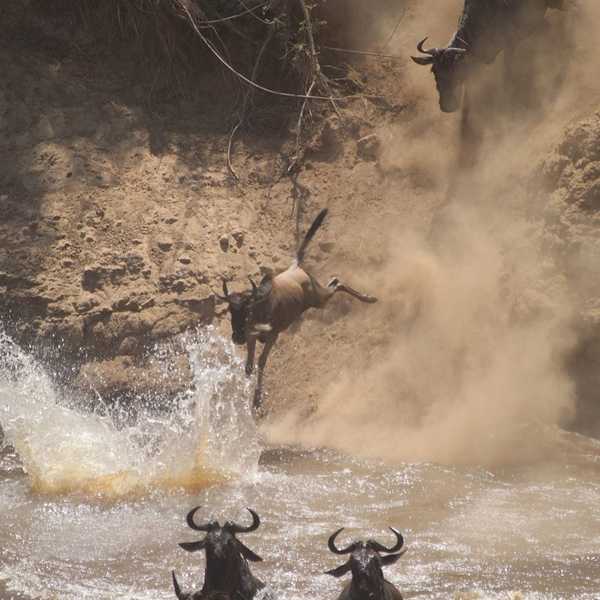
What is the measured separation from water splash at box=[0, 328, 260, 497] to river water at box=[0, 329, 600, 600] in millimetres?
17

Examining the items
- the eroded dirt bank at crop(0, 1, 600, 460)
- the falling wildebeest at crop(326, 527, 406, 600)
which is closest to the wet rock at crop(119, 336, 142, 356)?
the eroded dirt bank at crop(0, 1, 600, 460)

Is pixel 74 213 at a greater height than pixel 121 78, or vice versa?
pixel 121 78

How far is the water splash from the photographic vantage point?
888 cm

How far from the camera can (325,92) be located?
42.3 ft

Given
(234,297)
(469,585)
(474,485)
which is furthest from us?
(234,297)

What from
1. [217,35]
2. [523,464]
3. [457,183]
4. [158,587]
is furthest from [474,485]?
[217,35]

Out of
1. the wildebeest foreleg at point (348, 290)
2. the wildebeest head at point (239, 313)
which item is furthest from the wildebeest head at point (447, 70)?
the wildebeest head at point (239, 313)

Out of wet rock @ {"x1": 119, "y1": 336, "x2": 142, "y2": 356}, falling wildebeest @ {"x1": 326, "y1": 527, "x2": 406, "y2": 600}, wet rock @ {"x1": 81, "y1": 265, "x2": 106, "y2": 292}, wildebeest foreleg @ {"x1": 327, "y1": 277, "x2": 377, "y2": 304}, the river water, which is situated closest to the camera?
falling wildebeest @ {"x1": 326, "y1": 527, "x2": 406, "y2": 600}

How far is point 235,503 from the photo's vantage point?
8.37m

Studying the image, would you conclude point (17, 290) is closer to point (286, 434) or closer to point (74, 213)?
point (74, 213)

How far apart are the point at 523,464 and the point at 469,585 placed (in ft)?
9.10

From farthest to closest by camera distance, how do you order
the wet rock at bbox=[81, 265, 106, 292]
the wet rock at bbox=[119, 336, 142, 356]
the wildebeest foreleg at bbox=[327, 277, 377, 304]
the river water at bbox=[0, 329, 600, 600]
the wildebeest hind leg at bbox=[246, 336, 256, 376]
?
the wet rock at bbox=[81, 265, 106, 292]
the wet rock at bbox=[119, 336, 142, 356]
the wildebeest foreleg at bbox=[327, 277, 377, 304]
the wildebeest hind leg at bbox=[246, 336, 256, 376]
the river water at bbox=[0, 329, 600, 600]

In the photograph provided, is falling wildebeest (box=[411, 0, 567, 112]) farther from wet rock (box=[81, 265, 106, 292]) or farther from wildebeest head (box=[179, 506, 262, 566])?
wildebeest head (box=[179, 506, 262, 566])

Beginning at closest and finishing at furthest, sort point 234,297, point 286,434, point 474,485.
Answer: point 474,485 < point 234,297 < point 286,434
